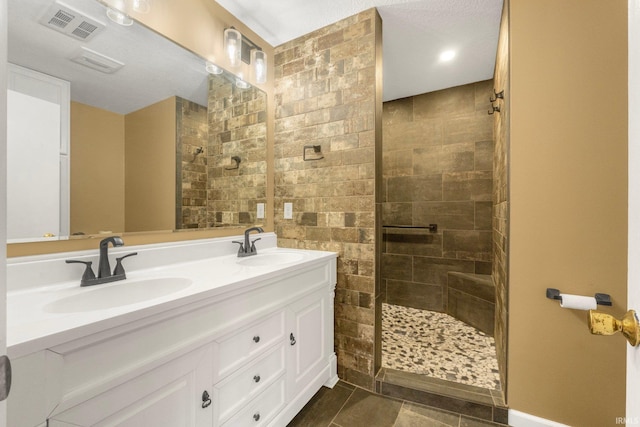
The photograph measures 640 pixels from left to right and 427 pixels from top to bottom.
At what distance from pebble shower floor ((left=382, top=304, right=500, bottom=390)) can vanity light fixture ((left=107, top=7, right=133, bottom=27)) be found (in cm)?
260

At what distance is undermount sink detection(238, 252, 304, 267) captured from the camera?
174cm

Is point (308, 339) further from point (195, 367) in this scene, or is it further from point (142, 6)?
point (142, 6)

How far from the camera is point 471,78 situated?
272 centimetres

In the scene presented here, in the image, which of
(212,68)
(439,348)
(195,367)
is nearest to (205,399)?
(195,367)

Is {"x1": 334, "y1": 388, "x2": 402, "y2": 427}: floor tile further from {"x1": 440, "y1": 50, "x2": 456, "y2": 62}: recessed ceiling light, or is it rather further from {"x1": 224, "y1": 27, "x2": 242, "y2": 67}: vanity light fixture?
{"x1": 440, "y1": 50, "x2": 456, "y2": 62}: recessed ceiling light

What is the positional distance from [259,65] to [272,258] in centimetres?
146

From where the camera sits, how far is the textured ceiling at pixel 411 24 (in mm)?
1688

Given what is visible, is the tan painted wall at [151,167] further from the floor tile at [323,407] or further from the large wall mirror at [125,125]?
the floor tile at [323,407]

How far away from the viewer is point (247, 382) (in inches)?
44.5

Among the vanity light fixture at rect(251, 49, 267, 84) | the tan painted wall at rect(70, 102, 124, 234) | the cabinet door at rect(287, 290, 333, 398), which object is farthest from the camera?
the vanity light fixture at rect(251, 49, 267, 84)

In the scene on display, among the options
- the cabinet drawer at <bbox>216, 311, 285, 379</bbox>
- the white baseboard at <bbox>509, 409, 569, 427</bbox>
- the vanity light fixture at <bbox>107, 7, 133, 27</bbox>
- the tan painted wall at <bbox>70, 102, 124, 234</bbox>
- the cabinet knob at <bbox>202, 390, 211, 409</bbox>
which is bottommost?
the white baseboard at <bbox>509, 409, 569, 427</bbox>

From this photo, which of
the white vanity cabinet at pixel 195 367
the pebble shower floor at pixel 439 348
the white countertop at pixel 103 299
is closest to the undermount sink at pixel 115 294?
the white countertop at pixel 103 299

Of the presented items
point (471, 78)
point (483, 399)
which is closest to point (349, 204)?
point (483, 399)

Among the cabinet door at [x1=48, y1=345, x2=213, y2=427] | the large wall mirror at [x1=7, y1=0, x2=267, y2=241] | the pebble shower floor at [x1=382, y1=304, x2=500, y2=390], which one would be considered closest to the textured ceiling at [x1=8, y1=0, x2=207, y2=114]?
the large wall mirror at [x1=7, y1=0, x2=267, y2=241]
